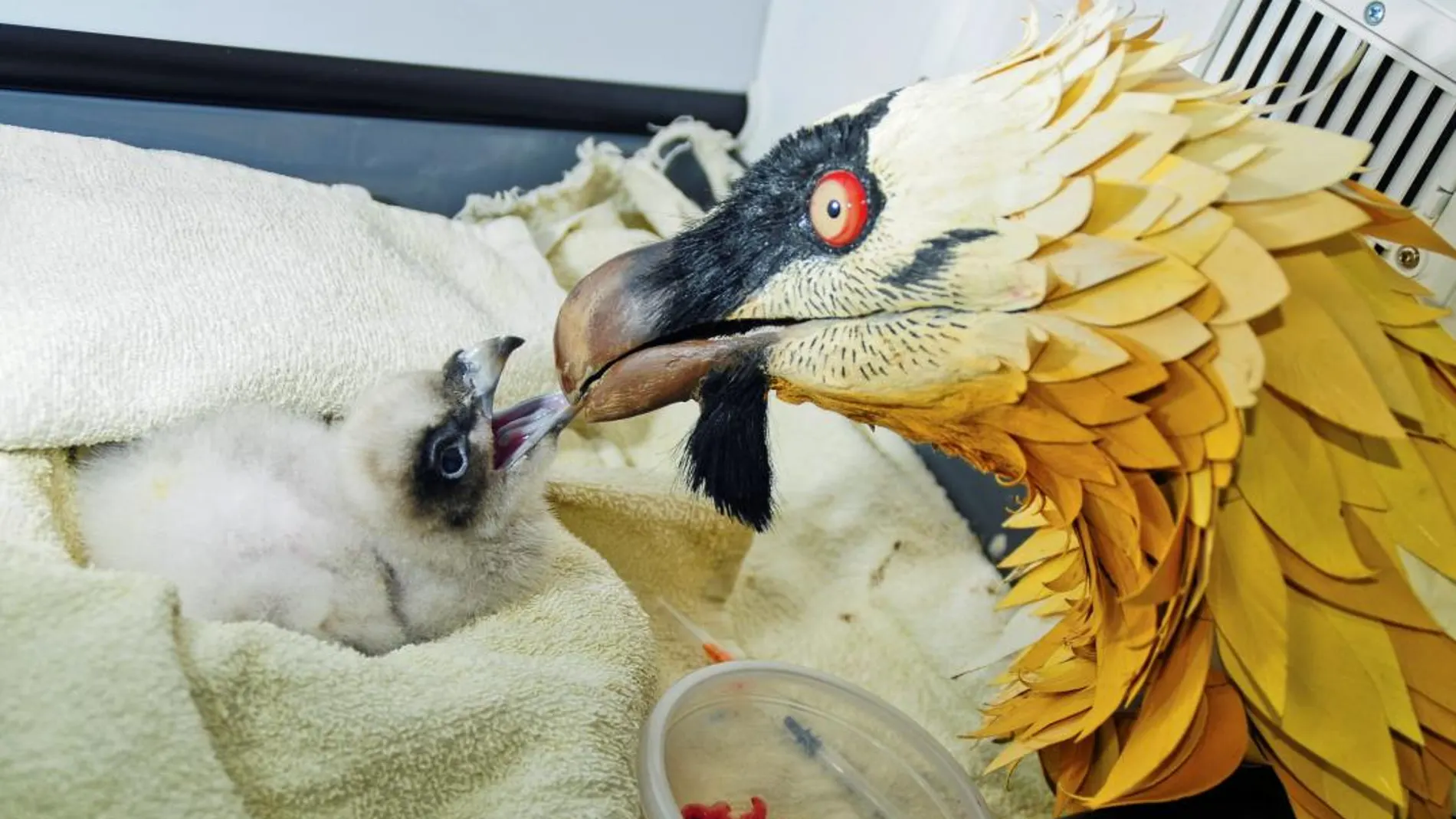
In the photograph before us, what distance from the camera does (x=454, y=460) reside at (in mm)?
874

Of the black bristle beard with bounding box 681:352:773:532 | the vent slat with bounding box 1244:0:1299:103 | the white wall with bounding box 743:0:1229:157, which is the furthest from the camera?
the white wall with bounding box 743:0:1229:157

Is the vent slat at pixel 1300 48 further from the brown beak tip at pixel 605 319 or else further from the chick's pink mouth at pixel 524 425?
the chick's pink mouth at pixel 524 425

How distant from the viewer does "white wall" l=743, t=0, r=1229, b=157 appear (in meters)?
1.16

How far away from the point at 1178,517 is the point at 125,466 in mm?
694

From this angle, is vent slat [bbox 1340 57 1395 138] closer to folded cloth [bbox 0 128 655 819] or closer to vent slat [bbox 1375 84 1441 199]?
vent slat [bbox 1375 84 1441 199]

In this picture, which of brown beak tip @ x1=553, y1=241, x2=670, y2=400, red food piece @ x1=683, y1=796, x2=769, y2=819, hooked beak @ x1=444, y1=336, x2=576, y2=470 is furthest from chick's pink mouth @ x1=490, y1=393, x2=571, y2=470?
red food piece @ x1=683, y1=796, x2=769, y2=819

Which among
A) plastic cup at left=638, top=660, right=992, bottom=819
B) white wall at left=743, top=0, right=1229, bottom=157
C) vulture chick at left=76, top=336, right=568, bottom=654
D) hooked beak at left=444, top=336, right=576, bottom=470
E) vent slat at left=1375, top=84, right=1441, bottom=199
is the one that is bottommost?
plastic cup at left=638, top=660, right=992, bottom=819

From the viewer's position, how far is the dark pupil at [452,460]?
0.87m

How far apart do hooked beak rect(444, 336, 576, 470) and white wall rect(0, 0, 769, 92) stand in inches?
24.3

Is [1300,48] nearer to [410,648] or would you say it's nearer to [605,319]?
[605,319]

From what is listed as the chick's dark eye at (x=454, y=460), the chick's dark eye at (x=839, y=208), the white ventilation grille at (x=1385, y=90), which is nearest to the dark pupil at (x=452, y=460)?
the chick's dark eye at (x=454, y=460)

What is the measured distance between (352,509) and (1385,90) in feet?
2.44

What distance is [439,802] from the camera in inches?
27.6

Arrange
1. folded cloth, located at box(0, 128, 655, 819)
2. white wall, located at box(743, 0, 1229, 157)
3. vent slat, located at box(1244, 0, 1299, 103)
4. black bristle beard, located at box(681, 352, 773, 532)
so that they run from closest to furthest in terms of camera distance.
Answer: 1. folded cloth, located at box(0, 128, 655, 819)
2. black bristle beard, located at box(681, 352, 773, 532)
3. vent slat, located at box(1244, 0, 1299, 103)
4. white wall, located at box(743, 0, 1229, 157)
